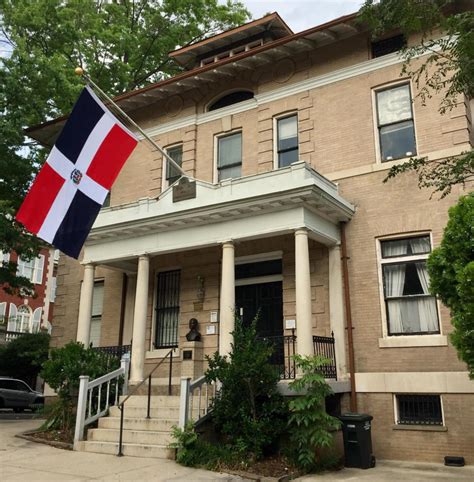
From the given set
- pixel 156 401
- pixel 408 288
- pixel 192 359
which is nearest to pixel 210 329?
pixel 192 359

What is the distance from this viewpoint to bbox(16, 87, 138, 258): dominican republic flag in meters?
11.2

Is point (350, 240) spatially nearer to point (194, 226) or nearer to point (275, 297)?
point (275, 297)

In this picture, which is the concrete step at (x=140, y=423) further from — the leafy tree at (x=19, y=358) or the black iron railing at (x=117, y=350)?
the leafy tree at (x=19, y=358)

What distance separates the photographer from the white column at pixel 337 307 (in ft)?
39.0

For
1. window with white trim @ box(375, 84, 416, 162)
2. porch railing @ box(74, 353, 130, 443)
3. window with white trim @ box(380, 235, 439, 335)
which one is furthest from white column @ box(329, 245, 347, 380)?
porch railing @ box(74, 353, 130, 443)

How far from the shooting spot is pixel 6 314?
38750 millimetres

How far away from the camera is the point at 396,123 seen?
42.5 ft

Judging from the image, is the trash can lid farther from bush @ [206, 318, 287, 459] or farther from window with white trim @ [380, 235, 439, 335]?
window with white trim @ [380, 235, 439, 335]

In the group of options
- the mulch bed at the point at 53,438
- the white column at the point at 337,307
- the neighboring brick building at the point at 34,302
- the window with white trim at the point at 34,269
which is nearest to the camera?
the mulch bed at the point at 53,438

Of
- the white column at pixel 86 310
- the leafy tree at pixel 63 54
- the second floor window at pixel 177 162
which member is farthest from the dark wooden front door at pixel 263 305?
the leafy tree at pixel 63 54

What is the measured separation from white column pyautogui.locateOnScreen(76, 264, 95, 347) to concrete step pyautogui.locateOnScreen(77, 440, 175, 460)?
346 centimetres

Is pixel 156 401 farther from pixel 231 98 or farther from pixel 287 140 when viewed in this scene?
pixel 231 98

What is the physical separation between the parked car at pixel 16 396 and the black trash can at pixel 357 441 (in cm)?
1747

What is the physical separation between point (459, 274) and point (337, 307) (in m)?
5.49
